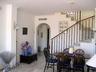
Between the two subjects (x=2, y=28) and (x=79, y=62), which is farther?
(x=2, y=28)

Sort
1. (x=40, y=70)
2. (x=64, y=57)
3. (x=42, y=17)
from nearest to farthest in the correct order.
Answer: (x=64, y=57), (x=40, y=70), (x=42, y=17)

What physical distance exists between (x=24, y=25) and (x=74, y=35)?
2.82 meters

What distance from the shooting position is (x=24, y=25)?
918 centimetres

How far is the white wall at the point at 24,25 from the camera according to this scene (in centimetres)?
853

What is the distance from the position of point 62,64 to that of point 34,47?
16.0 ft

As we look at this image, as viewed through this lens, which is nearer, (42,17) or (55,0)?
(55,0)

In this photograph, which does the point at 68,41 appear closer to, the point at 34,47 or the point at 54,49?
the point at 54,49

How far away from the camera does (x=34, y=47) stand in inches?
416

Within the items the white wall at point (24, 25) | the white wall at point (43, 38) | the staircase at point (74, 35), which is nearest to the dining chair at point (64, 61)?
the staircase at point (74, 35)

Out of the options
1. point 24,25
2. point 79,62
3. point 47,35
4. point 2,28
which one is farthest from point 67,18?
point 79,62

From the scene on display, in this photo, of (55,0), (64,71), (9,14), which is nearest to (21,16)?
(9,14)

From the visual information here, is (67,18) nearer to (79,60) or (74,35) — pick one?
(74,35)

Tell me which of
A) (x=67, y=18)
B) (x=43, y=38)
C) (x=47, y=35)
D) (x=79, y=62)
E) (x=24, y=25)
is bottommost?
(x=79, y=62)

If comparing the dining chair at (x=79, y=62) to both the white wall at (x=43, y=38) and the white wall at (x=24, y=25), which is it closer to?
the white wall at (x=24, y=25)
